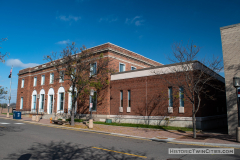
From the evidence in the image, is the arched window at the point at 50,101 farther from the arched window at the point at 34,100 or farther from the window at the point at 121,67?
the window at the point at 121,67

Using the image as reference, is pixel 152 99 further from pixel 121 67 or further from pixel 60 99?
pixel 60 99

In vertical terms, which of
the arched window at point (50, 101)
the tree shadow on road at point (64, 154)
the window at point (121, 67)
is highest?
the window at point (121, 67)

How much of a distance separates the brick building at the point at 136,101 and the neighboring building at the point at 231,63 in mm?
3467

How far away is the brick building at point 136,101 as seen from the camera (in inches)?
737

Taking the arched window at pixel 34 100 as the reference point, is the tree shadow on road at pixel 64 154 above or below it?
below

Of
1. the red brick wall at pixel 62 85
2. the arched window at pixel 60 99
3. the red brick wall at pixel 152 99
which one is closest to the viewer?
the red brick wall at pixel 152 99

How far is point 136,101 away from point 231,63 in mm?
10656

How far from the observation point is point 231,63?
1458 cm

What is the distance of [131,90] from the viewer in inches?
895

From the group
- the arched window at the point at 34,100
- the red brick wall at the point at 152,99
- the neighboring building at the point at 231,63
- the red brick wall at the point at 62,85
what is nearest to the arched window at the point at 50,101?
the red brick wall at the point at 62,85

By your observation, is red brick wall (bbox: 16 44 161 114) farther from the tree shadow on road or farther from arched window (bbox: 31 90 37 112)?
the tree shadow on road

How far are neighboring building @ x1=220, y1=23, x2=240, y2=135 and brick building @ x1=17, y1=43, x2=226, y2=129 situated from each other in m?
3.47

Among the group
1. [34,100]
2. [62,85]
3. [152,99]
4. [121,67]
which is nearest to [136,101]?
[152,99]

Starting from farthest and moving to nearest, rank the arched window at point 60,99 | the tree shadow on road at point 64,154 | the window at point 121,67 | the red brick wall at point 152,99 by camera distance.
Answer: the arched window at point 60,99
the window at point 121,67
the red brick wall at point 152,99
the tree shadow on road at point 64,154
